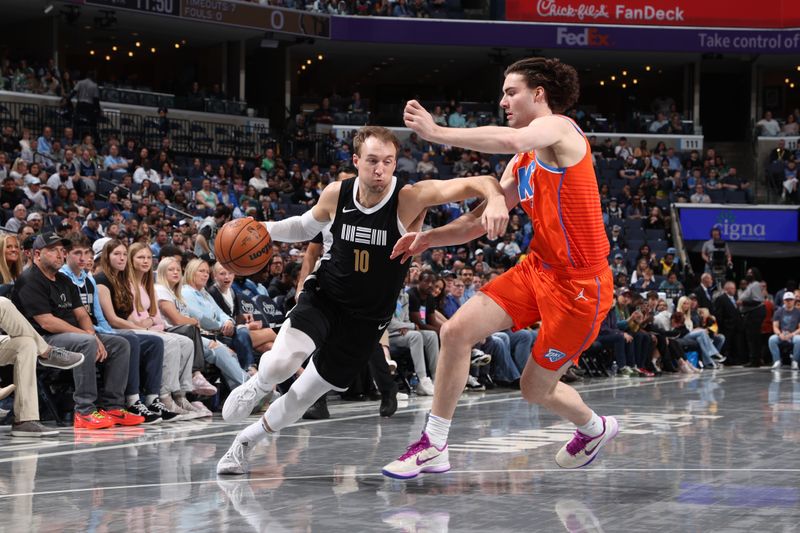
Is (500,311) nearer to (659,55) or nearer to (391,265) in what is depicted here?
(391,265)

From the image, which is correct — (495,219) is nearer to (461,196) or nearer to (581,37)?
(461,196)

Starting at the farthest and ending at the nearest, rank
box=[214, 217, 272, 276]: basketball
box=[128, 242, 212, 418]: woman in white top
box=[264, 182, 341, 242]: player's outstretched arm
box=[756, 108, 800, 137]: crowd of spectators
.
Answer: box=[756, 108, 800, 137]: crowd of spectators < box=[128, 242, 212, 418]: woman in white top < box=[214, 217, 272, 276]: basketball < box=[264, 182, 341, 242]: player's outstretched arm

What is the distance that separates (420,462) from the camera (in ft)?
19.0

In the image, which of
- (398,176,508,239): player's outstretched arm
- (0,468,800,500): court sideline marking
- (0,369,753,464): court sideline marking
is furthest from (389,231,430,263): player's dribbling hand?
(0,369,753,464): court sideline marking

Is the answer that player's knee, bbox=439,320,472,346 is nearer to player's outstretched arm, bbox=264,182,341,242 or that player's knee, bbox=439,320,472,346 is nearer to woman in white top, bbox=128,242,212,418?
player's outstretched arm, bbox=264,182,341,242

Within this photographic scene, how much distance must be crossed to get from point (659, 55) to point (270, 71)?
40.4 feet

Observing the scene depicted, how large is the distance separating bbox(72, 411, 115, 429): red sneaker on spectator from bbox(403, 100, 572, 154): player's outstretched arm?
459 centimetres

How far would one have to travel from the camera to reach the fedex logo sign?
3322cm

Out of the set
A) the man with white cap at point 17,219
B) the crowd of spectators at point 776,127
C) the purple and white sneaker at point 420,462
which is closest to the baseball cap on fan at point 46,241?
the purple and white sneaker at point 420,462

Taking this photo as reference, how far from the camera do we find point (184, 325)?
9719mm

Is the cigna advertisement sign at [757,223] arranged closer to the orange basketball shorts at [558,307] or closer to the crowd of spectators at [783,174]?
the crowd of spectators at [783,174]

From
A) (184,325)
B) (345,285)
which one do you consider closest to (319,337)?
(345,285)

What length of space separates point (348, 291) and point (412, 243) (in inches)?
22.6

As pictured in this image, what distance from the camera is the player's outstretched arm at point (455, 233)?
18.0 ft
